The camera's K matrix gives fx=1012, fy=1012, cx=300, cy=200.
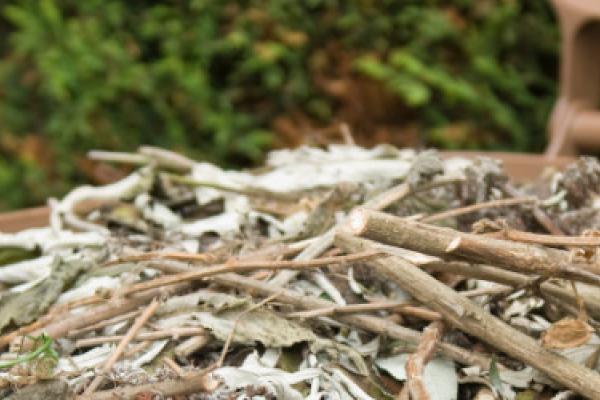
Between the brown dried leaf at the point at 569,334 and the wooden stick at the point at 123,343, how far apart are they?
342 mm

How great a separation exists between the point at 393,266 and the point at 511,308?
162mm

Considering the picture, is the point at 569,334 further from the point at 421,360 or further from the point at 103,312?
the point at 103,312

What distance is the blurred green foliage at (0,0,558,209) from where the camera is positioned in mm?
2488

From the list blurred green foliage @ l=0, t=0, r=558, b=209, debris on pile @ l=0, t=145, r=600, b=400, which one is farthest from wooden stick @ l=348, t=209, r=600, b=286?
blurred green foliage @ l=0, t=0, r=558, b=209

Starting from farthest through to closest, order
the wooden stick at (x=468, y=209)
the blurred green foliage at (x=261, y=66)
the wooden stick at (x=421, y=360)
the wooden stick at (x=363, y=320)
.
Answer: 1. the blurred green foliage at (x=261, y=66)
2. the wooden stick at (x=468, y=209)
3. the wooden stick at (x=363, y=320)
4. the wooden stick at (x=421, y=360)

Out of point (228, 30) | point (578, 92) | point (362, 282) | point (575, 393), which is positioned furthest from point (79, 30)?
point (575, 393)

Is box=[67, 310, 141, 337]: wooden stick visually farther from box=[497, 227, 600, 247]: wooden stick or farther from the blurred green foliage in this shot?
the blurred green foliage

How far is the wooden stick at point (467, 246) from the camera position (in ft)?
2.35

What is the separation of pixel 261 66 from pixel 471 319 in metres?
1.80

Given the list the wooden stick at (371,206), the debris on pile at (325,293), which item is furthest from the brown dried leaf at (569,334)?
the wooden stick at (371,206)

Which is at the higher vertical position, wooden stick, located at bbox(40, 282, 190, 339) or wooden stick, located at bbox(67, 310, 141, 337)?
wooden stick, located at bbox(40, 282, 190, 339)

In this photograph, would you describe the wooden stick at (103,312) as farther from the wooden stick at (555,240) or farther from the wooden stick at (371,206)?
the wooden stick at (555,240)

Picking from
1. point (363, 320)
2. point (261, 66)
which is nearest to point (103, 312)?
point (363, 320)

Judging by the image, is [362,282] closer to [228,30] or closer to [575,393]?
[575,393]
